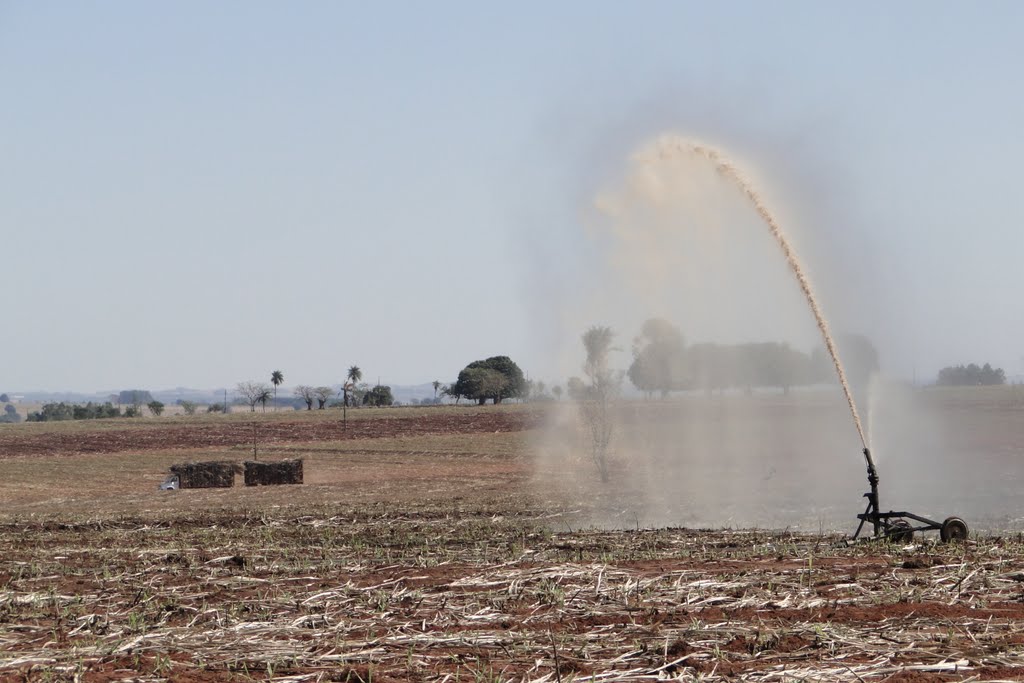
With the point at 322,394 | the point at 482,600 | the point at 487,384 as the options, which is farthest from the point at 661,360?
the point at 322,394

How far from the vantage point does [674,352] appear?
41312 millimetres

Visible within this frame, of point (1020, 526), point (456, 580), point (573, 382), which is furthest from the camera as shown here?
point (573, 382)

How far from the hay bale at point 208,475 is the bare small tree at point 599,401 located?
14.6 metres

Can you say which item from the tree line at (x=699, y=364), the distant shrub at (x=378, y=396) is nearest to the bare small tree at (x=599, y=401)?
the tree line at (x=699, y=364)

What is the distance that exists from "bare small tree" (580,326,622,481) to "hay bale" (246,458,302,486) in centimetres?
1223

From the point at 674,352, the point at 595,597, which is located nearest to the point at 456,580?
the point at 595,597

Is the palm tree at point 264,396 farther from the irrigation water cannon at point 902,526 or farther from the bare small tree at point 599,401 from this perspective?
the irrigation water cannon at point 902,526

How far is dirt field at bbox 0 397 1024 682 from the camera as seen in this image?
34.4ft

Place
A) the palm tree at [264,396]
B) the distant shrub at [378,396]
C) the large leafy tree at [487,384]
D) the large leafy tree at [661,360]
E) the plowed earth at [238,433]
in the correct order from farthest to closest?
the palm tree at [264,396] → the distant shrub at [378,396] → the large leafy tree at [487,384] → the plowed earth at [238,433] → the large leafy tree at [661,360]

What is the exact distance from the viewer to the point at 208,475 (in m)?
45.7

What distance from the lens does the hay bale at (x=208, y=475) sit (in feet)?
149

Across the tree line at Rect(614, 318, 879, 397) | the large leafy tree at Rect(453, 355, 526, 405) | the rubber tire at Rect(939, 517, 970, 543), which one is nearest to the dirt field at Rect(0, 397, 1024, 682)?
the rubber tire at Rect(939, 517, 970, 543)

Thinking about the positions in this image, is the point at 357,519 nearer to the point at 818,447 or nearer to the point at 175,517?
the point at 175,517

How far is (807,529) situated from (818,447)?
32.3m
